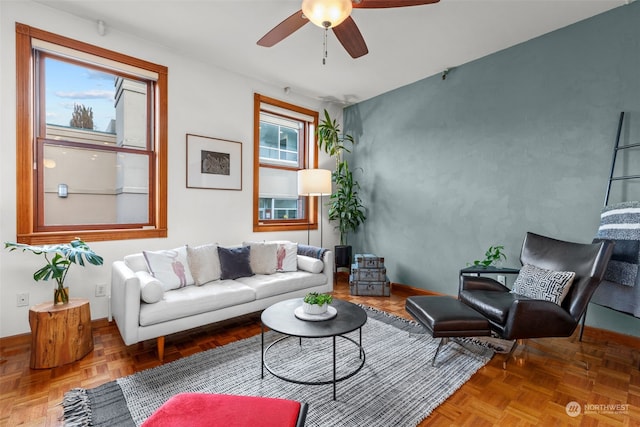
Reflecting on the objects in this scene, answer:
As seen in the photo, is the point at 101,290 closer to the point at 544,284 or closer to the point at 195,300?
the point at 195,300

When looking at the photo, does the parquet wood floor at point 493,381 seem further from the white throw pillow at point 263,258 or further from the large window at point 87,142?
the large window at point 87,142

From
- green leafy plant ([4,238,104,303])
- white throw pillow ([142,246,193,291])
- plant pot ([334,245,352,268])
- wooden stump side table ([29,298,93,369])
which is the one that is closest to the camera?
wooden stump side table ([29,298,93,369])

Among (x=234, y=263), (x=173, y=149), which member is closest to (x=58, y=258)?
(x=234, y=263)

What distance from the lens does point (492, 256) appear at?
3.07 metres

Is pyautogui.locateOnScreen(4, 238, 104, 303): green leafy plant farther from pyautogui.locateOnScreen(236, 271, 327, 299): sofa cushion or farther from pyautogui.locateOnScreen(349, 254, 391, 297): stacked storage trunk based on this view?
pyautogui.locateOnScreen(349, 254, 391, 297): stacked storage trunk

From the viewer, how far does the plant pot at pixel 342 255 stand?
4.62 metres

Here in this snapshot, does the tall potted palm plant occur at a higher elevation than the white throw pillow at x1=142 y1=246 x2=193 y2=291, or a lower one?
higher

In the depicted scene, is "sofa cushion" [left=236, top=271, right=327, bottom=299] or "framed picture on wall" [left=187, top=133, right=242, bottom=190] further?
"framed picture on wall" [left=187, top=133, right=242, bottom=190]

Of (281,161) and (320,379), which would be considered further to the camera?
(281,161)

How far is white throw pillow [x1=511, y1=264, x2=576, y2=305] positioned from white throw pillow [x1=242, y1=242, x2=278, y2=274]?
237 centimetres

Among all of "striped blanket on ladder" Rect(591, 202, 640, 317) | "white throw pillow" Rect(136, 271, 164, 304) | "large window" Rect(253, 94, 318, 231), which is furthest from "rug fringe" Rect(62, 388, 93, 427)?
"striped blanket on ladder" Rect(591, 202, 640, 317)

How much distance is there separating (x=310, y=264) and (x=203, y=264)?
1.15 meters

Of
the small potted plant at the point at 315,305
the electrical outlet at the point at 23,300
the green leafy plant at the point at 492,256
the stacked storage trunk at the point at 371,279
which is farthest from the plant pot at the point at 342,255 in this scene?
the electrical outlet at the point at 23,300

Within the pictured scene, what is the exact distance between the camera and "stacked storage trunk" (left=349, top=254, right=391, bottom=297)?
12.9 feet
